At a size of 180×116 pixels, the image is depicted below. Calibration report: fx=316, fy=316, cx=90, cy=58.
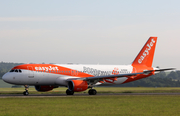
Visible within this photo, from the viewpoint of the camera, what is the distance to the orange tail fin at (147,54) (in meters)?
57.4

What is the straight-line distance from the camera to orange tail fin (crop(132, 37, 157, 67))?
188ft

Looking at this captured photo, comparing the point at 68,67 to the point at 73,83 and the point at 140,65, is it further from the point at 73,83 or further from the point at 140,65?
the point at 140,65

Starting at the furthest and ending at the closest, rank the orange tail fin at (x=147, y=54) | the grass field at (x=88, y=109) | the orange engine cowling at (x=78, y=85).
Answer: the orange tail fin at (x=147, y=54) → the orange engine cowling at (x=78, y=85) → the grass field at (x=88, y=109)

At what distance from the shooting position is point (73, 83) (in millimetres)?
44406

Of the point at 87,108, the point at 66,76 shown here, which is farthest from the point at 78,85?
the point at 87,108

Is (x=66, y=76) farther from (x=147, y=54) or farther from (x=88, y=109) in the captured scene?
(x=88, y=109)

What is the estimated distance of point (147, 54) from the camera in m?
58.1

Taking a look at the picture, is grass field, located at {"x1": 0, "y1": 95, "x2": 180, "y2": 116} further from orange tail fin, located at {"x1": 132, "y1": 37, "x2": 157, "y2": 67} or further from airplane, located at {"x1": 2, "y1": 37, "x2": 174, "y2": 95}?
orange tail fin, located at {"x1": 132, "y1": 37, "x2": 157, "y2": 67}

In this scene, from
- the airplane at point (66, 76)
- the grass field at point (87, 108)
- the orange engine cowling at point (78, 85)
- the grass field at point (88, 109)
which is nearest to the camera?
the grass field at point (88, 109)

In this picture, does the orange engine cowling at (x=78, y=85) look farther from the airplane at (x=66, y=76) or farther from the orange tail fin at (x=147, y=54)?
the orange tail fin at (x=147, y=54)

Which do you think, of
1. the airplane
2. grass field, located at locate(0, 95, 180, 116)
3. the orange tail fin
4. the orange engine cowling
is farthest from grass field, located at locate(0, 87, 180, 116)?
the orange tail fin

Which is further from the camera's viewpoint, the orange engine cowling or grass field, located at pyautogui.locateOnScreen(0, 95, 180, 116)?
the orange engine cowling

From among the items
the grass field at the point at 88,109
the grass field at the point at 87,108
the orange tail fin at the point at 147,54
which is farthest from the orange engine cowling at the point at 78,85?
the orange tail fin at the point at 147,54

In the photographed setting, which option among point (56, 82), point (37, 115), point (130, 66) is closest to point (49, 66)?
point (56, 82)
